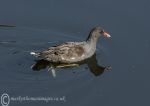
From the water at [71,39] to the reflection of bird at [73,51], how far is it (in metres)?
0.29

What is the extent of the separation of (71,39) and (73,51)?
94 centimetres

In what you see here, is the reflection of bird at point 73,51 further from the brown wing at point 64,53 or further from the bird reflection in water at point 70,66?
the bird reflection in water at point 70,66

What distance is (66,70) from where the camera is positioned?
14.6 metres

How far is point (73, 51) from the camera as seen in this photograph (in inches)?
594

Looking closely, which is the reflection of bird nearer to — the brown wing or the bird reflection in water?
the brown wing

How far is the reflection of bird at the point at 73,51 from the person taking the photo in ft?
48.4

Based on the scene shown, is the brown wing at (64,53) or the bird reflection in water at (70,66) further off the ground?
the brown wing at (64,53)

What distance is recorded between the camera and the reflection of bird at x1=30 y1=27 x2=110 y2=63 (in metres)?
14.8

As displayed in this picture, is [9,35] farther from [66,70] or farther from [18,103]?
[18,103]

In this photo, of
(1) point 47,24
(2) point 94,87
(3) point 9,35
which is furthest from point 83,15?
(2) point 94,87

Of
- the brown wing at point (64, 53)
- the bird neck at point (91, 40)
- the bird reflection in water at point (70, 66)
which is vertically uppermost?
the bird neck at point (91, 40)

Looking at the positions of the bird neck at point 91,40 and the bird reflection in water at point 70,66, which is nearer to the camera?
the bird reflection in water at point 70,66

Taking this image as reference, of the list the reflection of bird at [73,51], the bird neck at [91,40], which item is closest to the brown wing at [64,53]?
the reflection of bird at [73,51]

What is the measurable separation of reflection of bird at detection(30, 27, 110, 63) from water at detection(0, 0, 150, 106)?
0.29m
